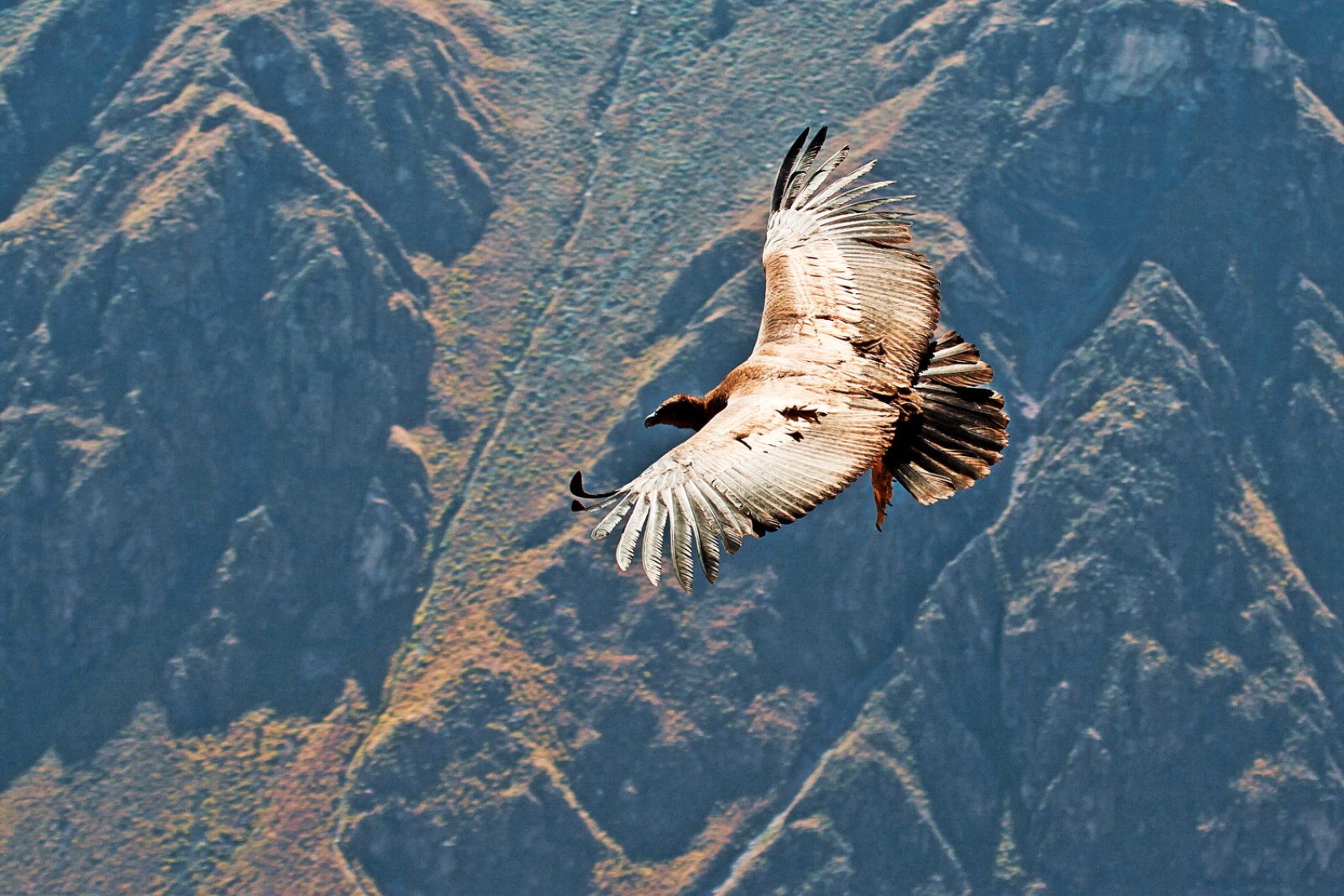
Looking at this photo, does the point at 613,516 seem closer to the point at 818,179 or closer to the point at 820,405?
the point at 820,405

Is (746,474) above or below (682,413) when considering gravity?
above

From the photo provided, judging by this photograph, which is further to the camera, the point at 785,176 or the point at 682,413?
the point at 785,176

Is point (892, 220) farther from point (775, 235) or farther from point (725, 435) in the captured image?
point (725, 435)

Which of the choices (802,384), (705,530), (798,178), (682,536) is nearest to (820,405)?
(802,384)

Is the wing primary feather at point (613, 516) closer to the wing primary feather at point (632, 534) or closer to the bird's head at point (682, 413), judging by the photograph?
the wing primary feather at point (632, 534)

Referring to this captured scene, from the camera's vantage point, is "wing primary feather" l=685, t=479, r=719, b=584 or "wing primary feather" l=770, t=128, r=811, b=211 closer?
"wing primary feather" l=685, t=479, r=719, b=584

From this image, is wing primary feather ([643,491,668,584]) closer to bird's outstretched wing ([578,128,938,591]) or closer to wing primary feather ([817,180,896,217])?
bird's outstretched wing ([578,128,938,591])

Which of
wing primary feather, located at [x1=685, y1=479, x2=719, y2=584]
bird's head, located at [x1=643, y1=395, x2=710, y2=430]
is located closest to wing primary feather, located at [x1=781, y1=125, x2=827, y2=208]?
bird's head, located at [x1=643, y1=395, x2=710, y2=430]
